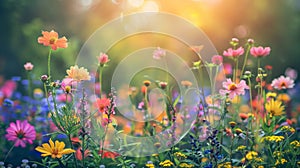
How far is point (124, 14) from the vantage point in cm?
640

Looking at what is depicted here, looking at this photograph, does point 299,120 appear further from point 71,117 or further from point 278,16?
point 278,16

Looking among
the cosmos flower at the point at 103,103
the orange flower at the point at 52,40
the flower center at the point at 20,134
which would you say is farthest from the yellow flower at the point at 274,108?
the flower center at the point at 20,134

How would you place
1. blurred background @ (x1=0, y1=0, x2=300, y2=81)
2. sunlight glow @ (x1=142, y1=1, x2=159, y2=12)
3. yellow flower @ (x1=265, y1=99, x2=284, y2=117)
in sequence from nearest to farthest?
yellow flower @ (x1=265, y1=99, x2=284, y2=117)
sunlight glow @ (x1=142, y1=1, x2=159, y2=12)
blurred background @ (x1=0, y1=0, x2=300, y2=81)

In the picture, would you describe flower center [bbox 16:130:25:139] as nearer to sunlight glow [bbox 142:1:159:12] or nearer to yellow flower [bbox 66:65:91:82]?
yellow flower [bbox 66:65:91:82]

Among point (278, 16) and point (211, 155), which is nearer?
point (211, 155)

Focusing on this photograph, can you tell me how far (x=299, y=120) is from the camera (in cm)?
398

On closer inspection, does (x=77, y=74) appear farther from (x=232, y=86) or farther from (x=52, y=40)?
(x=232, y=86)

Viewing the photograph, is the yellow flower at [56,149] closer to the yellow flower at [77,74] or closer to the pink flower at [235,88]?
the yellow flower at [77,74]

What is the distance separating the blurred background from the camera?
6523 millimetres

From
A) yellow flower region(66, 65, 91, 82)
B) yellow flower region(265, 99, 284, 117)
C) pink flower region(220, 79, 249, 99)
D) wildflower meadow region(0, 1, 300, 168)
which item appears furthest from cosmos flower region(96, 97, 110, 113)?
yellow flower region(265, 99, 284, 117)

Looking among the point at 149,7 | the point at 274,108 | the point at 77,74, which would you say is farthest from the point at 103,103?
the point at 149,7

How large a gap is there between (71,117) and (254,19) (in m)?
5.30

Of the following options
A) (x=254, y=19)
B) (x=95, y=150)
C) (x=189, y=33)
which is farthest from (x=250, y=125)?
(x=254, y=19)

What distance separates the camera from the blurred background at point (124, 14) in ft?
21.4
